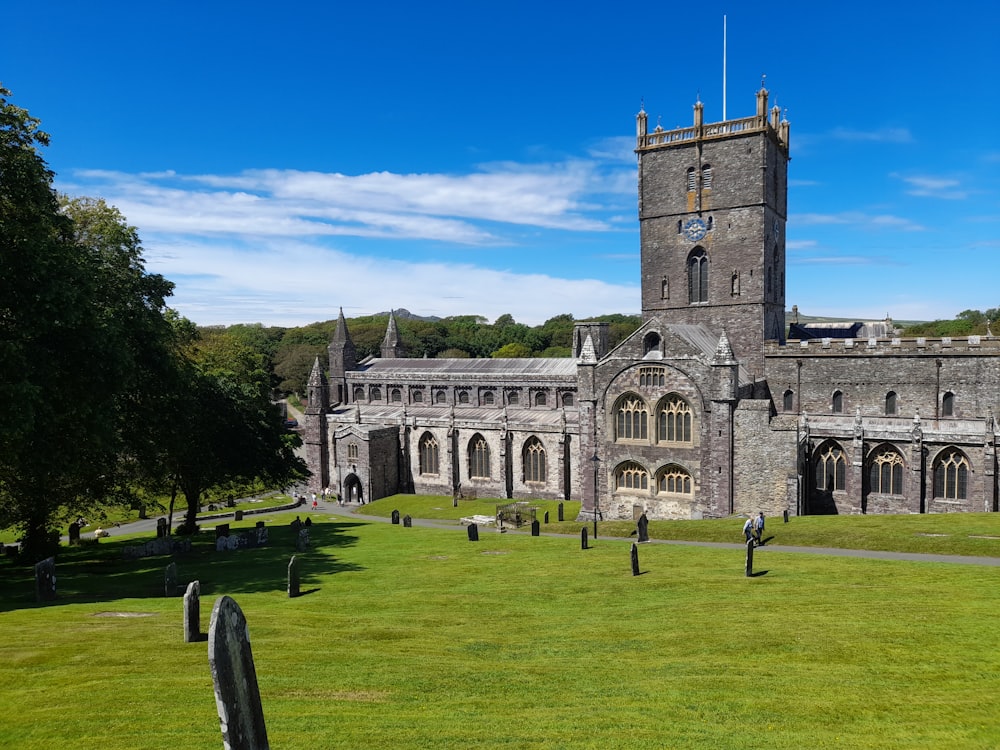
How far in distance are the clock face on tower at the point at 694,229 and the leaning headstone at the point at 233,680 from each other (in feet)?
132

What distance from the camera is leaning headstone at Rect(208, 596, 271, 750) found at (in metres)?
6.23

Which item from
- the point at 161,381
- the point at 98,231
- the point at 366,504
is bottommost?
the point at 366,504

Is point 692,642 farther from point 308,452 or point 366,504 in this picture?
point 308,452

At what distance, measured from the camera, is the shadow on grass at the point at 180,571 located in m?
20.9

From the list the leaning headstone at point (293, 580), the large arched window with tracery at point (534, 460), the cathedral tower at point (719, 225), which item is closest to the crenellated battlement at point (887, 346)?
the cathedral tower at point (719, 225)

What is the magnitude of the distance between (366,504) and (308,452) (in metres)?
9.09

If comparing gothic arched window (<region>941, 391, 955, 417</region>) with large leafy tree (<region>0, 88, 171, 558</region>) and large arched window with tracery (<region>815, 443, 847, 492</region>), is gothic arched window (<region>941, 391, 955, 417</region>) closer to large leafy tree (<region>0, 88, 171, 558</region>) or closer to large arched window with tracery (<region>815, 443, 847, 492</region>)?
large arched window with tracery (<region>815, 443, 847, 492</region>)

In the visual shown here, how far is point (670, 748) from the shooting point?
29.1 ft

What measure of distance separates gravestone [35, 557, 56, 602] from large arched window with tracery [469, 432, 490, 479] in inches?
1328

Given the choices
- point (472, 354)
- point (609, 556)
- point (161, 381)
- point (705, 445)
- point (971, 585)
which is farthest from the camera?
point (472, 354)

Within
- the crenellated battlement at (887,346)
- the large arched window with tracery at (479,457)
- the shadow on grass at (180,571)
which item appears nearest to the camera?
the shadow on grass at (180,571)

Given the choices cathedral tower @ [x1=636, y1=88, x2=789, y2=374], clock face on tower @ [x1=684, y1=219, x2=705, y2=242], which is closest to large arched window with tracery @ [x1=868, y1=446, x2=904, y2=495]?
cathedral tower @ [x1=636, y1=88, x2=789, y2=374]

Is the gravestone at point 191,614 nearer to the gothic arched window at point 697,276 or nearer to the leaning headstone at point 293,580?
the leaning headstone at point 293,580

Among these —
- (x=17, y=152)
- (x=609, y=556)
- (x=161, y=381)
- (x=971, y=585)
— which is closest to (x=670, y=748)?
(x=971, y=585)
